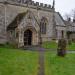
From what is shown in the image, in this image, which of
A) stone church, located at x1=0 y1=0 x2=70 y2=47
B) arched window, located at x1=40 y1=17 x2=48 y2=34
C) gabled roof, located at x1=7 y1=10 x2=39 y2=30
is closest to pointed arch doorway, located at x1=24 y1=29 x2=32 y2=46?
stone church, located at x1=0 y1=0 x2=70 y2=47

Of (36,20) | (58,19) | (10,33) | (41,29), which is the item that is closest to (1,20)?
(10,33)

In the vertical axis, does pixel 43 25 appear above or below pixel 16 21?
below

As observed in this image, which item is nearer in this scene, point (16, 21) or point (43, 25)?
point (16, 21)

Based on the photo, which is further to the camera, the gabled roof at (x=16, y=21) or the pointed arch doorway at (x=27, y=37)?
the pointed arch doorway at (x=27, y=37)

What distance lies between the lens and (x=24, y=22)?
119 ft

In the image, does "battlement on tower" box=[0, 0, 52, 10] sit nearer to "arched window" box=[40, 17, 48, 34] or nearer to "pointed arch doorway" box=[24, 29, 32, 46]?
"arched window" box=[40, 17, 48, 34]

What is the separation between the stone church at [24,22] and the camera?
35906 mm

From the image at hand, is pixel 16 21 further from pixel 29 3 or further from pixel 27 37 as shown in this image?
pixel 29 3

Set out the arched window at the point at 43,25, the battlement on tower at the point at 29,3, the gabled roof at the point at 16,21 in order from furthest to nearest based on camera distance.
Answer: the arched window at the point at 43,25 < the battlement on tower at the point at 29,3 < the gabled roof at the point at 16,21

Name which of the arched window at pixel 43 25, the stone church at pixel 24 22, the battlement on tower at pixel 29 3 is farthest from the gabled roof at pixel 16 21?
the arched window at pixel 43 25

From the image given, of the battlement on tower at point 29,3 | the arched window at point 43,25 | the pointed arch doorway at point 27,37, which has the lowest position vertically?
the pointed arch doorway at point 27,37

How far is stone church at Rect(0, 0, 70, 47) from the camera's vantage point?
118ft

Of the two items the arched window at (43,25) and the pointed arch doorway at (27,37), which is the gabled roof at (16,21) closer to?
the pointed arch doorway at (27,37)

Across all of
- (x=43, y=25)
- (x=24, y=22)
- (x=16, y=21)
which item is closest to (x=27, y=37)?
(x=24, y=22)
